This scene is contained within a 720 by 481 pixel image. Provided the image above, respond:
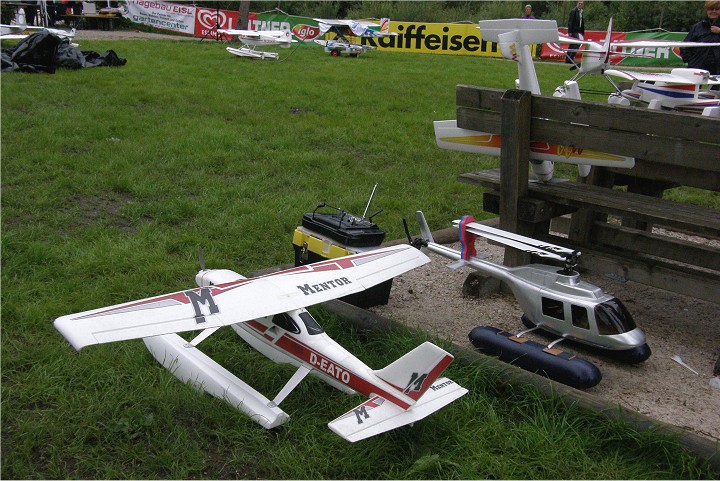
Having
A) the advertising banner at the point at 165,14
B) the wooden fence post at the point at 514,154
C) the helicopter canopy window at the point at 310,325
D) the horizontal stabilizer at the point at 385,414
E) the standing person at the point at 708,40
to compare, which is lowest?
the horizontal stabilizer at the point at 385,414

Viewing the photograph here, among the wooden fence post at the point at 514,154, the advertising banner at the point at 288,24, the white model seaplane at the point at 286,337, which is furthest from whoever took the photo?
the advertising banner at the point at 288,24

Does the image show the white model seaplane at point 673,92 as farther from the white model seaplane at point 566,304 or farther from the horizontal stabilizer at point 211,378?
the horizontal stabilizer at point 211,378

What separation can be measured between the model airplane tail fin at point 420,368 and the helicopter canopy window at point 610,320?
4.84 ft

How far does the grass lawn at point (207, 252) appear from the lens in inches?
155

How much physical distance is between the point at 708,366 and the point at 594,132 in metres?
1.94

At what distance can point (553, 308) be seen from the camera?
16.3ft

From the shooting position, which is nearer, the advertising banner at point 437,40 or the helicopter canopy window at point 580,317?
the helicopter canopy window at point 580,317

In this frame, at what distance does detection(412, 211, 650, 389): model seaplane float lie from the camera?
4547 millimetres

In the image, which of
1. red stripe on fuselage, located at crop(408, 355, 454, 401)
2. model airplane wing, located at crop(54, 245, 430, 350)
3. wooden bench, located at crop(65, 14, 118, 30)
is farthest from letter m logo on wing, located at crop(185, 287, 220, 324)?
wooden bench, located at crop(65, 14, 118, 30)

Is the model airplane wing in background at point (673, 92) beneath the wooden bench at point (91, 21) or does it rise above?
beneath

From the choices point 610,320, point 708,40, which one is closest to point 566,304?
point 610,320

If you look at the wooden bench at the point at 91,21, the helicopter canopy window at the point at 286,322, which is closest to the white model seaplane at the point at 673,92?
the helicopter canopy window at the point at 286,322

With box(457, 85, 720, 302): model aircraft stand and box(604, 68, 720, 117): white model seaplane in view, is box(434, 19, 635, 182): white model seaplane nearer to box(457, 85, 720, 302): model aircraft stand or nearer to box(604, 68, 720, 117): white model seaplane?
box(457, 85, 720, 302): model aircraft stand

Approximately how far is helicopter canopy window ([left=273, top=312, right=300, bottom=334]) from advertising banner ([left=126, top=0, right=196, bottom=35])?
31158mm
